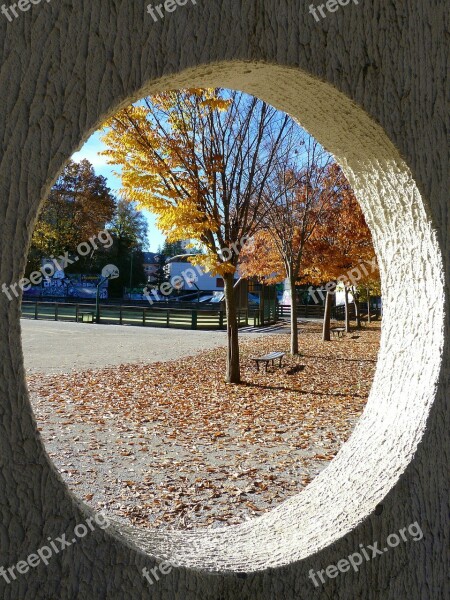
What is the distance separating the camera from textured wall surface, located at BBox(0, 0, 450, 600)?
1135 millimetres

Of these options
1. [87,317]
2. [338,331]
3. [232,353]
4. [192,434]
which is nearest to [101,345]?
[232,353]

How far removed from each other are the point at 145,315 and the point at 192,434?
21.3 metres

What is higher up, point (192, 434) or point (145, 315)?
point (145, 315)

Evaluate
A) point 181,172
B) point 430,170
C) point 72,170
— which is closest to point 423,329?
point 430,170

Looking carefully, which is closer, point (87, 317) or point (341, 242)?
point (341, 242)

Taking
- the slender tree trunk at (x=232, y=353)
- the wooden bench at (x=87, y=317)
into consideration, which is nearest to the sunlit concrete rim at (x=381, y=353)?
the slender tree trunk at (x=232, y=353)

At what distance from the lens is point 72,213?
4297 centimetres

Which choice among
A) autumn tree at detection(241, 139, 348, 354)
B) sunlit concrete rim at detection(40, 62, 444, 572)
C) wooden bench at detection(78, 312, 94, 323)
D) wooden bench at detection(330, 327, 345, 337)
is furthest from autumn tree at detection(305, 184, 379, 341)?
sunlit concrete rim at detection(40, 62, 444, 572)

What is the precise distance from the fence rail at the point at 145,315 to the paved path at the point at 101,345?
143cm

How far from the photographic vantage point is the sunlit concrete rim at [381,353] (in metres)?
1.42

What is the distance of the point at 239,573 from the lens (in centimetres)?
132

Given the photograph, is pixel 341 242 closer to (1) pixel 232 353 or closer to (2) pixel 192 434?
(1) pixel 232 353

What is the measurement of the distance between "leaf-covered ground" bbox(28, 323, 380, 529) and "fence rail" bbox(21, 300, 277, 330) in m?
12.8

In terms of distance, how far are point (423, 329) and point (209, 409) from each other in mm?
8127
